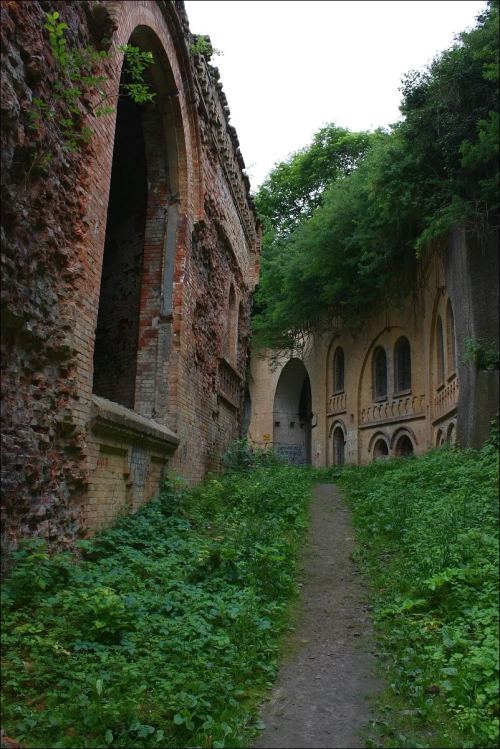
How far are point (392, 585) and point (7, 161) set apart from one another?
504 cm

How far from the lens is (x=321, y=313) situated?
21844 mm

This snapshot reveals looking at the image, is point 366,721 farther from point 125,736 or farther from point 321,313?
point 321,313

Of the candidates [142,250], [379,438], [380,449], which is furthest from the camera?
[380,449]

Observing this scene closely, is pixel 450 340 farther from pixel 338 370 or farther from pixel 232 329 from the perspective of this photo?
pixel 338 370

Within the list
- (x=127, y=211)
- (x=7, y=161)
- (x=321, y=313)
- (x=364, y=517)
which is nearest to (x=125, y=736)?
(x=7, y=161)

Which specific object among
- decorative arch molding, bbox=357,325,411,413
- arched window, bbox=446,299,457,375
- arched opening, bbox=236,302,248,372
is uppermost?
decorative arch molding, bbox=357,325,411,413

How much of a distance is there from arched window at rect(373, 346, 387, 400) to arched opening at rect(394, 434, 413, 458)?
2079mm

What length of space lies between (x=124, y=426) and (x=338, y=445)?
1818 centimetres

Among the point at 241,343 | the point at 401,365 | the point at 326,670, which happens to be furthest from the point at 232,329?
the point at 326,670

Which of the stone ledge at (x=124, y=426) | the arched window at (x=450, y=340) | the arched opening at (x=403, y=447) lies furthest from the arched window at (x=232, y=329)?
the arched opening at (x=403, y=447)

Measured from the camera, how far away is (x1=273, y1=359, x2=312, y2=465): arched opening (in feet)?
94.3

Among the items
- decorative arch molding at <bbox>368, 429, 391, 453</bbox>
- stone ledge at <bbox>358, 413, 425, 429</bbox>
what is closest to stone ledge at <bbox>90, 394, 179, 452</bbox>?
stone ledge at <bbox>358, 413, 425, 429</bbox>

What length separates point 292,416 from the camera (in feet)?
Result: 96.2

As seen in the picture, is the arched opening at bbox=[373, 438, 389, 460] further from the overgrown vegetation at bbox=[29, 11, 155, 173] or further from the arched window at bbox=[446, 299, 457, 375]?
the overgrown vegetation at bbox=[29, 11, 155, 173]
